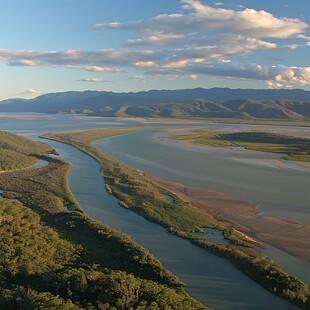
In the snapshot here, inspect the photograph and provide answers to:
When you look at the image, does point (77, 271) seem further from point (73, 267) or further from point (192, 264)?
point (192, 264)

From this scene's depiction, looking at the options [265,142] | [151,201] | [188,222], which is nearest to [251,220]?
[188,222]

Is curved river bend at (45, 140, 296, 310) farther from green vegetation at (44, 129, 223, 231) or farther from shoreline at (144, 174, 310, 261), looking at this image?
shoreline at (144, 174, 310, 261)

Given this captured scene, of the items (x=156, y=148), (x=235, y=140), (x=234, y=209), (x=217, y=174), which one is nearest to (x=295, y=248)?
(x=234, y=209)

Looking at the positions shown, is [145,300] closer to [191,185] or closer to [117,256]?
[117,256]

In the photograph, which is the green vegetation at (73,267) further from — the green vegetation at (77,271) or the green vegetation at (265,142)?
the green vegetation at (265,142)

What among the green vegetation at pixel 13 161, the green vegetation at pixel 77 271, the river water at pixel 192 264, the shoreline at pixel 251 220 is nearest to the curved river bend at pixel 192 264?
the river water at pixel 192 264

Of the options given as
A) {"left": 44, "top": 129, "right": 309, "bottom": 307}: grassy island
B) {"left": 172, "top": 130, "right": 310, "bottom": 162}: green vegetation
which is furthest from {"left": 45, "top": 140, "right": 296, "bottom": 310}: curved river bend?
{"left": 172, "top": 130, "right": 310, "bottom": 162}: green vegetation
